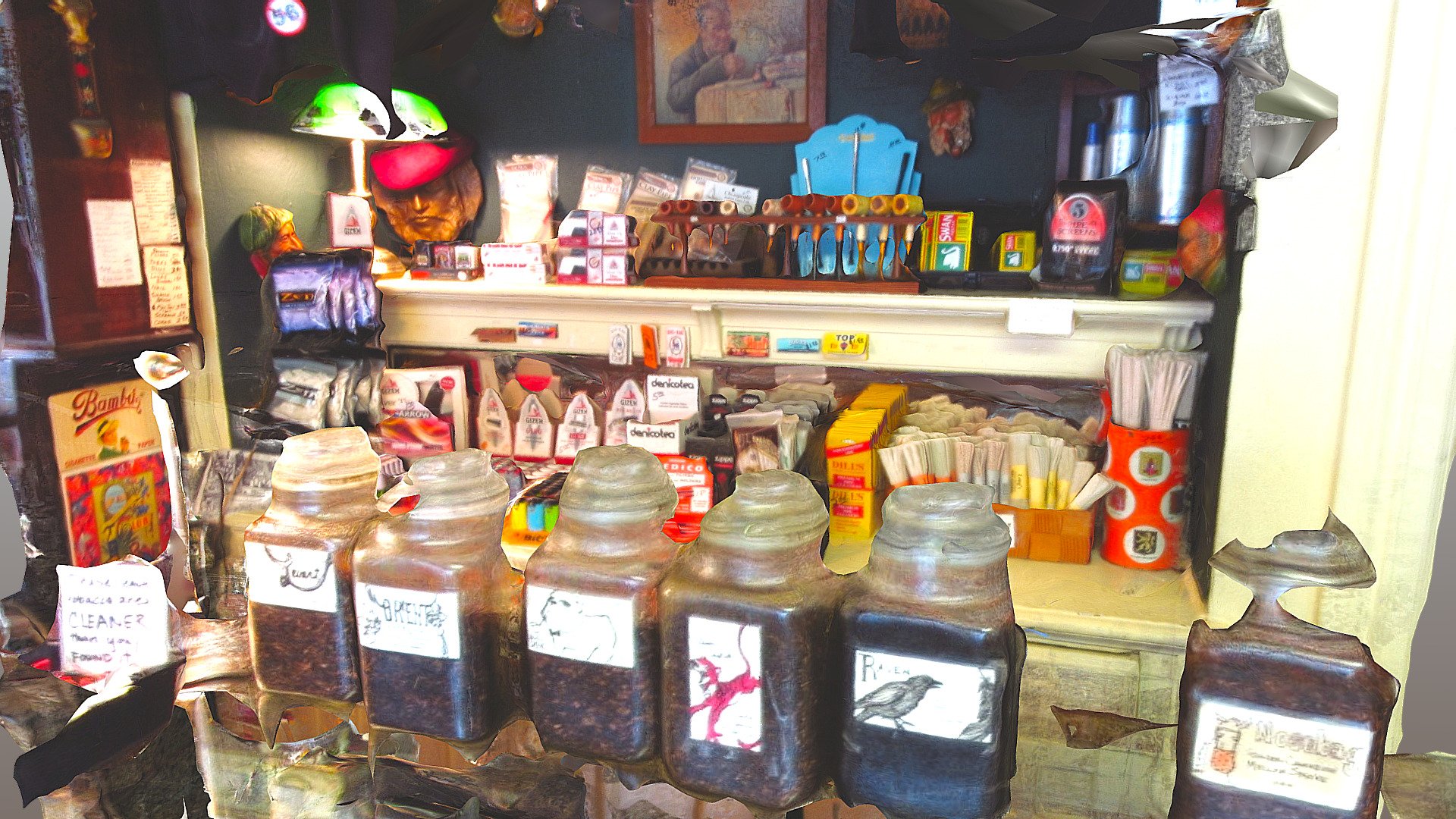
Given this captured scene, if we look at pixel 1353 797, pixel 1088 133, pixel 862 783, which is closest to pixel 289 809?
pixel 862 783

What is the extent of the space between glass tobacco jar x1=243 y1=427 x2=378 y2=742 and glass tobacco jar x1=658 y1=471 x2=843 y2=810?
362 mm

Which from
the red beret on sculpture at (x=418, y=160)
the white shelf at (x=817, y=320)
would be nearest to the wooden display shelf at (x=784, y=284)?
the white shelf at (x=817, y=320)

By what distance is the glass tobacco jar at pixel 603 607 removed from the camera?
82 cm

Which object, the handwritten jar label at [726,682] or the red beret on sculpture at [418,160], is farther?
the red beret on sculpture at [418,160]

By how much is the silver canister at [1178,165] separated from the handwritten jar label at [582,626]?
1.79 m

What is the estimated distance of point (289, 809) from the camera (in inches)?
42.2

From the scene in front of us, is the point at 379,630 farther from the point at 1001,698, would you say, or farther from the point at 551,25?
the point at 551,25

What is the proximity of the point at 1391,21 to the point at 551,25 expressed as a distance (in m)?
2.02

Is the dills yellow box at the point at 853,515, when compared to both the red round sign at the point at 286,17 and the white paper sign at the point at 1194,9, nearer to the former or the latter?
the white paper sign at the point at 1194,9

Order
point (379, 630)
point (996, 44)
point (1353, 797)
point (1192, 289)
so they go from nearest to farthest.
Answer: point (1353, 797) → point (379, 630) → point (996, 44) → point (1192, 289)

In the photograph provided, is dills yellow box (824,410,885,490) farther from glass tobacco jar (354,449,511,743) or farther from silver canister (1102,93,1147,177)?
glass tobacco jar (354,449,511,743)

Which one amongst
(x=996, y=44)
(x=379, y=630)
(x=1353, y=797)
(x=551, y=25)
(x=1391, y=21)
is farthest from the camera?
(x=551, y=25)

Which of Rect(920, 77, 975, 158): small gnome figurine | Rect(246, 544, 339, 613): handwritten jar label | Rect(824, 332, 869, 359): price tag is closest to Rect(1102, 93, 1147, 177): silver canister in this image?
Rect(920, 77, 975, 158): small gnome figurine

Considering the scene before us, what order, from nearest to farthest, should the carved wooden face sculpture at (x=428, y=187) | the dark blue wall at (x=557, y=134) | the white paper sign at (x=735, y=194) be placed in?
the dark blue wall at (x=557, y=134)
the white paper sign at (x=735, y=194)
the carved wooden face sculpture at (x=428, y=187)
